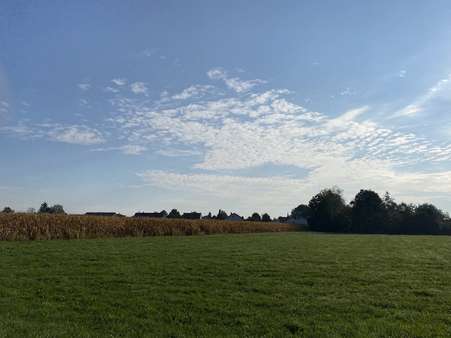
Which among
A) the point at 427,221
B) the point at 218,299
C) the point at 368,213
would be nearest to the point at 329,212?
the point at 368,213

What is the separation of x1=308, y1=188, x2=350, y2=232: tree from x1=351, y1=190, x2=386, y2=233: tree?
2471 millimetres

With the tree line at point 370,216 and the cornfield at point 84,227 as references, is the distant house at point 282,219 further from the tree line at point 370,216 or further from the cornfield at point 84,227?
the cornfield at point 84,227

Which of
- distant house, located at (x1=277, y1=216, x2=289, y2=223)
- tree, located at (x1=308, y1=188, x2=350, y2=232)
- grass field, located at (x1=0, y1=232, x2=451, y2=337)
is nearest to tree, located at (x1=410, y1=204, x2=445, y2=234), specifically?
tree, located at (x1=308, y1=188, x2=350, y2=232)

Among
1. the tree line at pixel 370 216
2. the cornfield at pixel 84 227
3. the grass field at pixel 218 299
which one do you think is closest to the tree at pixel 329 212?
the tree line at pixel 370 216

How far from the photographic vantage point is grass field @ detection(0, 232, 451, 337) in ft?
23.7

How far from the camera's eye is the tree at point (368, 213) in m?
108

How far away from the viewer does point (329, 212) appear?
11400 centimetres

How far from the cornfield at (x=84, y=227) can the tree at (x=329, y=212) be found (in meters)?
65.0

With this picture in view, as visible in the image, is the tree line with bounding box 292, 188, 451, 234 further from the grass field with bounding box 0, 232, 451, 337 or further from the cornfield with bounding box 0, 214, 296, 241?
the grass field with bounding box 0, 232, 451, 337

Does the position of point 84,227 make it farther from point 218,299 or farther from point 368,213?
point 368,213

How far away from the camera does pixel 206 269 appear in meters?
13.6

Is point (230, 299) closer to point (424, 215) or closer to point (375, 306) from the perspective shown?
point (375, 306)

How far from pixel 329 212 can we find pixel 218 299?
10867 cm

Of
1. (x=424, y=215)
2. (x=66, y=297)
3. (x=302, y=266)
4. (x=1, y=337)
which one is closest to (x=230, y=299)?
(x=66, y=297)
